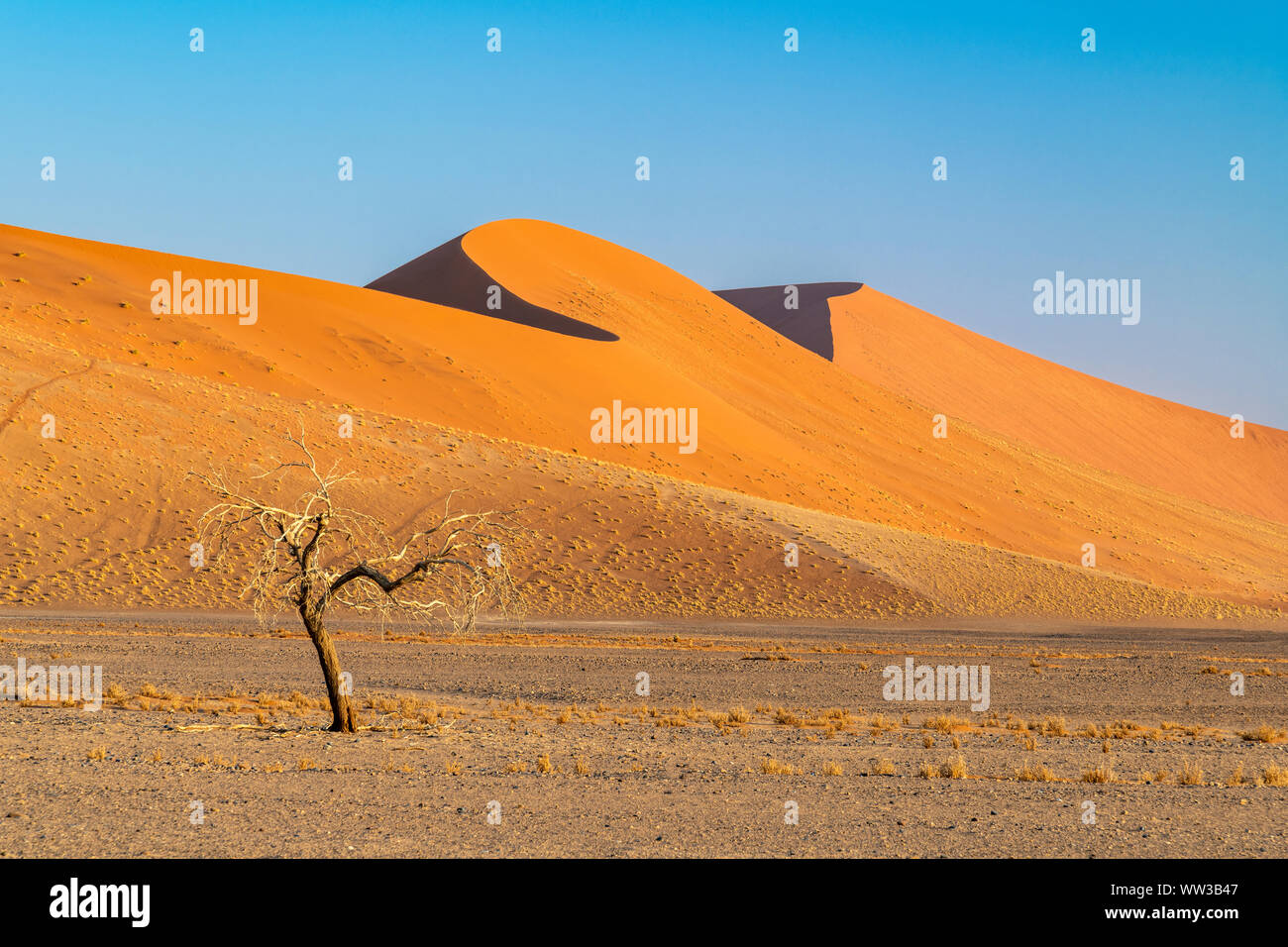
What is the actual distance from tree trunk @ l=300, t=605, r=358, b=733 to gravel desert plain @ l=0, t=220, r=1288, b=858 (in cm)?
44

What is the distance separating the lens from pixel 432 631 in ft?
116

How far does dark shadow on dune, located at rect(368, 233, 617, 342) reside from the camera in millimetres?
82875

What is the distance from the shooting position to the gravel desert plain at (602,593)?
10.8m

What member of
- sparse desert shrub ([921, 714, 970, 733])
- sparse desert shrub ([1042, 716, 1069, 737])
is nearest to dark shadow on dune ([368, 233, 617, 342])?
sparse desert shrub ([921, 714, 970, 733])

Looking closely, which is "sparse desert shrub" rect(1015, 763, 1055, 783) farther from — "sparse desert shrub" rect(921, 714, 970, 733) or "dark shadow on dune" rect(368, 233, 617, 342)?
"dark shadow on dune" rect(368, 233, 617, 342)

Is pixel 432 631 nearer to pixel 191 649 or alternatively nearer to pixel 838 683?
pixel 191 649

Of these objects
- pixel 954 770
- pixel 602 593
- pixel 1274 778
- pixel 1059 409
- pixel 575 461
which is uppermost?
pixel 1059 409

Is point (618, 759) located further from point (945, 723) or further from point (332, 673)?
point (945, 723)

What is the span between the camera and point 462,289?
9050 cm

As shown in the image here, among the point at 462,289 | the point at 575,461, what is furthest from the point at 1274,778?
the point at 462,289

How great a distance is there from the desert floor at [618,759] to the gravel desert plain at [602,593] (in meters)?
0.09

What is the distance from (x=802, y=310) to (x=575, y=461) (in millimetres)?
81132

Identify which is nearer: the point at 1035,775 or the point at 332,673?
the point at 1035,775
